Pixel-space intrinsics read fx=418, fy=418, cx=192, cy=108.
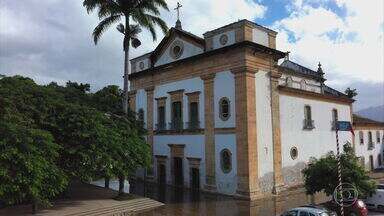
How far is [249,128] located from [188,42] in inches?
342

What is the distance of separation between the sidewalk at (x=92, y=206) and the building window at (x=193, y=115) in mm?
6778

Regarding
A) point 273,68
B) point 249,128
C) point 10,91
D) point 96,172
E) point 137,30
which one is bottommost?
point 96,172

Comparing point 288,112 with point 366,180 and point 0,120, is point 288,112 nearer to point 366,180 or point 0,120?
point 366,180

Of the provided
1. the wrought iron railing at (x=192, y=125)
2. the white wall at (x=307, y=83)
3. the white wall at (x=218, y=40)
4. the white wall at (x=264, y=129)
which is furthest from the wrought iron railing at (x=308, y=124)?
the white wall at (x=218, y=40)

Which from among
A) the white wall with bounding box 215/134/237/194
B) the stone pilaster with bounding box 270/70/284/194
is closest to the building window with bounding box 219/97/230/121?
the white wall with bounding box 215/134/237/194

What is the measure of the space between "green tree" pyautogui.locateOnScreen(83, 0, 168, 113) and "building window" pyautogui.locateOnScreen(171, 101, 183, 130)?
17.2 ft

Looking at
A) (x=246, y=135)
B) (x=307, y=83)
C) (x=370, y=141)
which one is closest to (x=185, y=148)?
(x=246, y=135)

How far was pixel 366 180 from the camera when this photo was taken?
21.5 metres

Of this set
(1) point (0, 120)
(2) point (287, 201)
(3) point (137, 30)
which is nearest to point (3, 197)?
(1) point (0, 120)

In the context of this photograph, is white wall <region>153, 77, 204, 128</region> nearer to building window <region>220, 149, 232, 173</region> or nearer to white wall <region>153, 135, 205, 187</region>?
white wall <region>153, 135, 205, 187</region>

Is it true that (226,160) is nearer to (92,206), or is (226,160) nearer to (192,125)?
(192,125)

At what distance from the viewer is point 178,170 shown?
32.4m

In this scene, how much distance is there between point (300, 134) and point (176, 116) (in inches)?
374

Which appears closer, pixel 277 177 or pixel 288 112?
pixel 277 177
